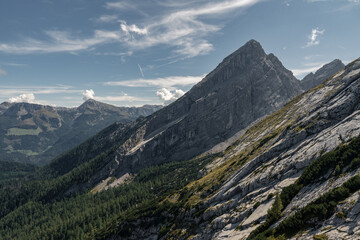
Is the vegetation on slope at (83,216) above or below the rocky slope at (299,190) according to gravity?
below

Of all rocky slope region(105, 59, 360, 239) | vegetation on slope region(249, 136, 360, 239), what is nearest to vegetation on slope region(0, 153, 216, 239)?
rocky slope region(105, 59, 360, 239)

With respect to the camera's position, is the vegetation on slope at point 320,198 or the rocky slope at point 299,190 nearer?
the rocky slope at point 299,190

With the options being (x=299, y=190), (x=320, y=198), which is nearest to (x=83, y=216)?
(x=299, y=190)

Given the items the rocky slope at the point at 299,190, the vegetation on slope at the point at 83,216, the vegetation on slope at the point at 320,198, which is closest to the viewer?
the rocky slope at the point at 299,190

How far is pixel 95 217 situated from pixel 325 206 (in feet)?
552

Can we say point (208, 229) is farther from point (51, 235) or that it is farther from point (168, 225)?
point (51, 235)

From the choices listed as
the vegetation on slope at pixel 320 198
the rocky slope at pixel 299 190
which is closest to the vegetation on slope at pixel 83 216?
the rocky slope at pixel 299 190

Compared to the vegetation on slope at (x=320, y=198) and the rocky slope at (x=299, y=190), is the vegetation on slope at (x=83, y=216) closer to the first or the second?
the rocky slope at (x=299, y=190)

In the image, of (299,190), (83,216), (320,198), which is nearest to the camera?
(320,198)

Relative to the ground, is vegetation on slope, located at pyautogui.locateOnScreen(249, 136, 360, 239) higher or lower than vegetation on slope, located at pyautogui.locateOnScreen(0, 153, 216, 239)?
higher

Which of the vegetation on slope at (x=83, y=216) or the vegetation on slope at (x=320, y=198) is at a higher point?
the vegetation on slope at (x=320, y=198)

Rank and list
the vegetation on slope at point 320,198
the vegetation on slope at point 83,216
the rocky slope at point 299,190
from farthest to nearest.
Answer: the vegetation on slope at point 83,216, the vegetation on slope at point 320,198, the rocky slope at point 299,190

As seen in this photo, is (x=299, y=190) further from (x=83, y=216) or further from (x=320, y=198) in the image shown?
(x=83, y=216)

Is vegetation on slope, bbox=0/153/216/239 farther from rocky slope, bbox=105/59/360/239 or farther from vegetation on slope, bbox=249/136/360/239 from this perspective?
vegetation on slope, bbox=249/136/360/239
